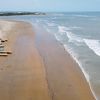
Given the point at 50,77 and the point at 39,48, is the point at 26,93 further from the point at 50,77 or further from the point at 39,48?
the point at 39,48

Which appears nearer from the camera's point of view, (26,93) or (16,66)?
(26,93)

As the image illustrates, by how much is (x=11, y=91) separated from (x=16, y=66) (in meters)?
3.51

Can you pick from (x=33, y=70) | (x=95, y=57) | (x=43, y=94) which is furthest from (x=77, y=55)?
(x=43, y=94)

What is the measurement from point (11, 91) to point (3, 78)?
162 centimetres

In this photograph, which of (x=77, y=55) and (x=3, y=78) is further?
(x=77, y=55)

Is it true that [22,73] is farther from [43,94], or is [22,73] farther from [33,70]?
[43,94]

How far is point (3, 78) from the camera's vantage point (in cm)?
1098

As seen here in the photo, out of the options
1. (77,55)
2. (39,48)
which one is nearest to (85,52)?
(77,55)

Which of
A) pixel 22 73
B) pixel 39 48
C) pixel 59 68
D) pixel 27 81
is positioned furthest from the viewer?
pixel 39 48

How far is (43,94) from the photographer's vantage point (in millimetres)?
9312

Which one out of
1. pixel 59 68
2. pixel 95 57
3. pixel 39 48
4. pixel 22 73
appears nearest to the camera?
→ pixel 22 73

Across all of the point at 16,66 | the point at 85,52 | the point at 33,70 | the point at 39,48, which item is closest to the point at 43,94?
the point at 33,70

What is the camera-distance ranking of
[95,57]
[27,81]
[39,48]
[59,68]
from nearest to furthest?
[27,81], [59,68], [95,57], [39,48]

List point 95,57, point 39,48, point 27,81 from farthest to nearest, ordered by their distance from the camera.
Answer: point 39,48 → point 95,57 → point 27,81
